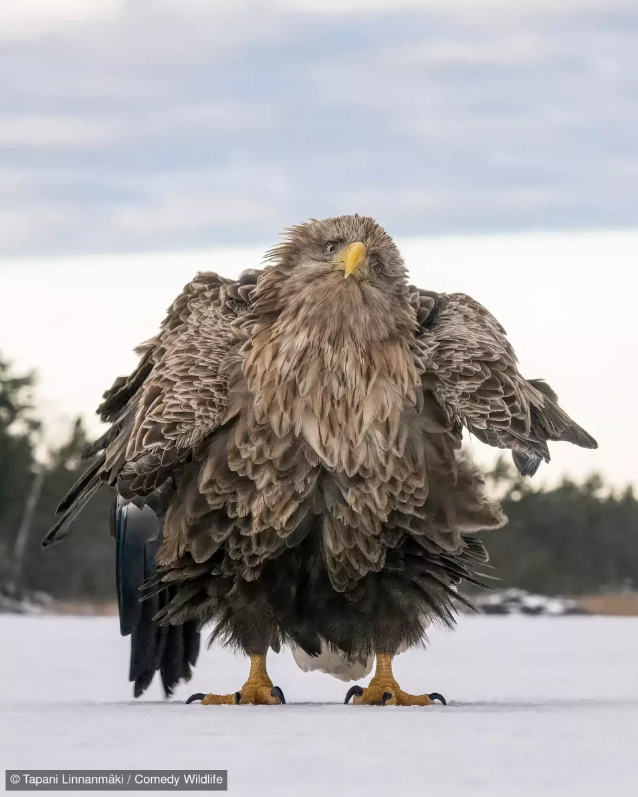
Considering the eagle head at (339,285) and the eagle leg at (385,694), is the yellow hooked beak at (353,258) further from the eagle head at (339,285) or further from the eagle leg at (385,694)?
the eagle leg at (385,694)

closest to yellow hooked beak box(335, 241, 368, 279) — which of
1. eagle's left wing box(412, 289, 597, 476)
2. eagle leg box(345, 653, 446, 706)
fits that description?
eagle's left wing box(412, 289, 597, 476)

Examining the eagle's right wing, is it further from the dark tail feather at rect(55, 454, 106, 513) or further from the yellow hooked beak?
the yellow hooked beak

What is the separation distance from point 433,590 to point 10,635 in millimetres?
8188

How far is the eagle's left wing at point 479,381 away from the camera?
7307 millimetres

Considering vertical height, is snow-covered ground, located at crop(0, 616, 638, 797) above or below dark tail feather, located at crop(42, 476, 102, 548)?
below

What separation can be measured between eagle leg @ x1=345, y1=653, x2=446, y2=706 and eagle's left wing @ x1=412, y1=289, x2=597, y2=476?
127 cm

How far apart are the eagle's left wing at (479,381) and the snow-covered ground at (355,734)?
1330 millimetres

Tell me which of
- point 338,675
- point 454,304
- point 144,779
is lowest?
point 144,779

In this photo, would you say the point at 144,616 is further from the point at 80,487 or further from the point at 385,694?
the point at 385,694

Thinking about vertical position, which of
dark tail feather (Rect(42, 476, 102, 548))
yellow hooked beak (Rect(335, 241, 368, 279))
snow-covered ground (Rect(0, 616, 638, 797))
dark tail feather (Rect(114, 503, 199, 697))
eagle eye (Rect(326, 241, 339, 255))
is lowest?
snow-covered ground (Rect(0, 616, 638, 797))

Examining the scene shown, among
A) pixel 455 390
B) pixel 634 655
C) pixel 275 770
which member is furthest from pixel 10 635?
pixel 275 770

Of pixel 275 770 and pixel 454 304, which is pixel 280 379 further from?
pixel 275 770

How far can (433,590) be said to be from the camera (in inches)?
289

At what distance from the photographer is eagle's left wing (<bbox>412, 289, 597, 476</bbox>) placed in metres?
7.31
